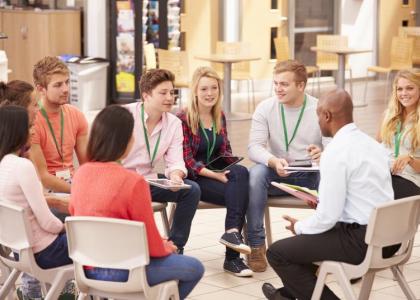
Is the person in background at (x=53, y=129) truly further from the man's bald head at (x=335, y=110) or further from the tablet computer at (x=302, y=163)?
the man's bald head at (x=335, y=110)

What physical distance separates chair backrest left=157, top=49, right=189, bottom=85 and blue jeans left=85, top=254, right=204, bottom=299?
27.9ft

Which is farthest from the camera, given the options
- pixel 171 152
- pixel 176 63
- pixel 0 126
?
pixel 176 63

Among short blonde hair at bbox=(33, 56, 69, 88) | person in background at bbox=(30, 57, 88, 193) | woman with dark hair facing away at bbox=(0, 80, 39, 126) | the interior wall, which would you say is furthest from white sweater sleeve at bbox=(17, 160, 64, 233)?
the interior wall

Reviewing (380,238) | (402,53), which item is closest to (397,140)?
(380,238)

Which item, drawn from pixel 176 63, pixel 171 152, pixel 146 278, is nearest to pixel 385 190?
pixel 146 278

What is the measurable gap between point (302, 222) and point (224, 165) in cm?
146

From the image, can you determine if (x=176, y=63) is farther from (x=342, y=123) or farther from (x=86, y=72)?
(x=342, y=123)

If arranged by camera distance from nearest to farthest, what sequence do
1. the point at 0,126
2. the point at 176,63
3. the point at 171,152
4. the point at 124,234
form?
the point at 124,234 → the point at 0,126 → the point at 171,152 → the point at 176,63

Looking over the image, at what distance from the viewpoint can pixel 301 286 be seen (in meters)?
4.34

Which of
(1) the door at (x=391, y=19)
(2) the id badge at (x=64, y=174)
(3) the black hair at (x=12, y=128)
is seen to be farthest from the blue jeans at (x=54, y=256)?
(1) the door at (x=391, y=19)

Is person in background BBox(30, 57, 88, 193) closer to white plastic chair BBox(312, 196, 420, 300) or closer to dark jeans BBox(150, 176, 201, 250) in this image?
dark jeans BBox(150, 176, 201, 250)

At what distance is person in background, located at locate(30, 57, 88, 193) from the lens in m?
5.11

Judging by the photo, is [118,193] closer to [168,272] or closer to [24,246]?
[168,272]

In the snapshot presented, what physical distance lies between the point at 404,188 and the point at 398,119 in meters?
0.43
